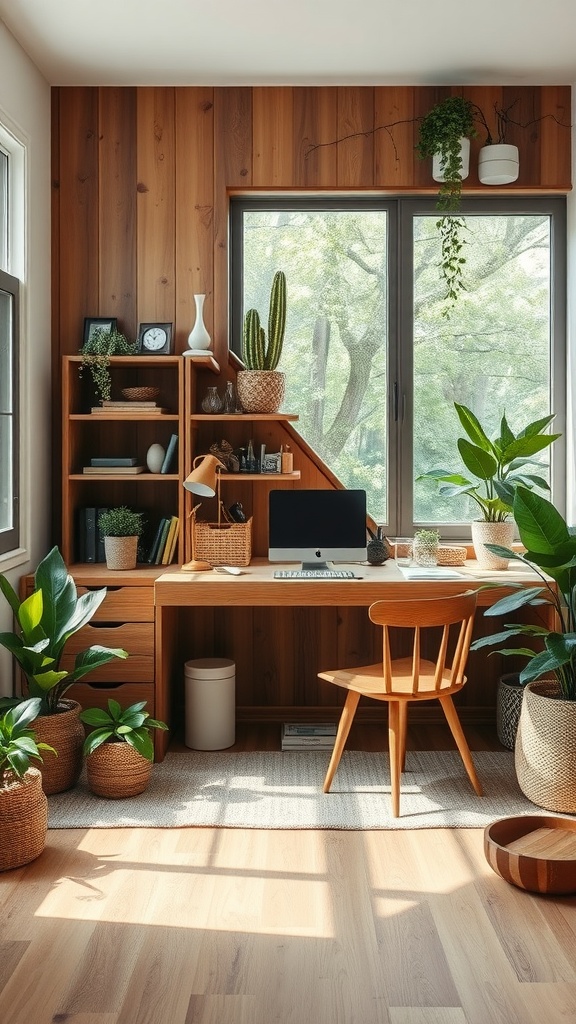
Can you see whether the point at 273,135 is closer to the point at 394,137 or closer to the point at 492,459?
A: the point at 394,137

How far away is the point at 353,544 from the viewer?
13.9ft

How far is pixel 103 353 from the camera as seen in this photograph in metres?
4.17

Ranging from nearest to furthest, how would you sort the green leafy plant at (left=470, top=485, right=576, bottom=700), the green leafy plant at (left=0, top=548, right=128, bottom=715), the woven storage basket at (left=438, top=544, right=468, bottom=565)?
the green leafy plant at (left=470, top=485, right=576, bottom=700) → the green leafy plant at (left=0, top=548, right=128, bottom=715) → the woven storage basket at (left=438, top=544, right=468, bottom=565)

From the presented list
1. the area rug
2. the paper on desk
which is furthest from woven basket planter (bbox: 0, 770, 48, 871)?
the paper on desk

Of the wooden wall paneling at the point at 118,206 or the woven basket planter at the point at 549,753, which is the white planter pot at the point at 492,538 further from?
the wooden wall paneling at the point at 118,206

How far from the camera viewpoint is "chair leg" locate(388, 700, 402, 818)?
3.39 meters

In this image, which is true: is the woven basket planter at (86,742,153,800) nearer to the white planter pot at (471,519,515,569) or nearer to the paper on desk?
the paper on desk

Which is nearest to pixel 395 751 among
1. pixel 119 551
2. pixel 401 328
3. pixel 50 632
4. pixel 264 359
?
pixel 50 632

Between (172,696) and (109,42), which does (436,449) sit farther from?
(109,42)

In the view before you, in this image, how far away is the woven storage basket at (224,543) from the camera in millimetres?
4207

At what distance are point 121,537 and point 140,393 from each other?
65 cm

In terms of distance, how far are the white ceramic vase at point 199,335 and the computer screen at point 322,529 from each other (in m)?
0.79

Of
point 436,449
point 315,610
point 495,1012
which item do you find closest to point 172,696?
point 315,610

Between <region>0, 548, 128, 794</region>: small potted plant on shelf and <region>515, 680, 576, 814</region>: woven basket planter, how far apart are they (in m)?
1.53
